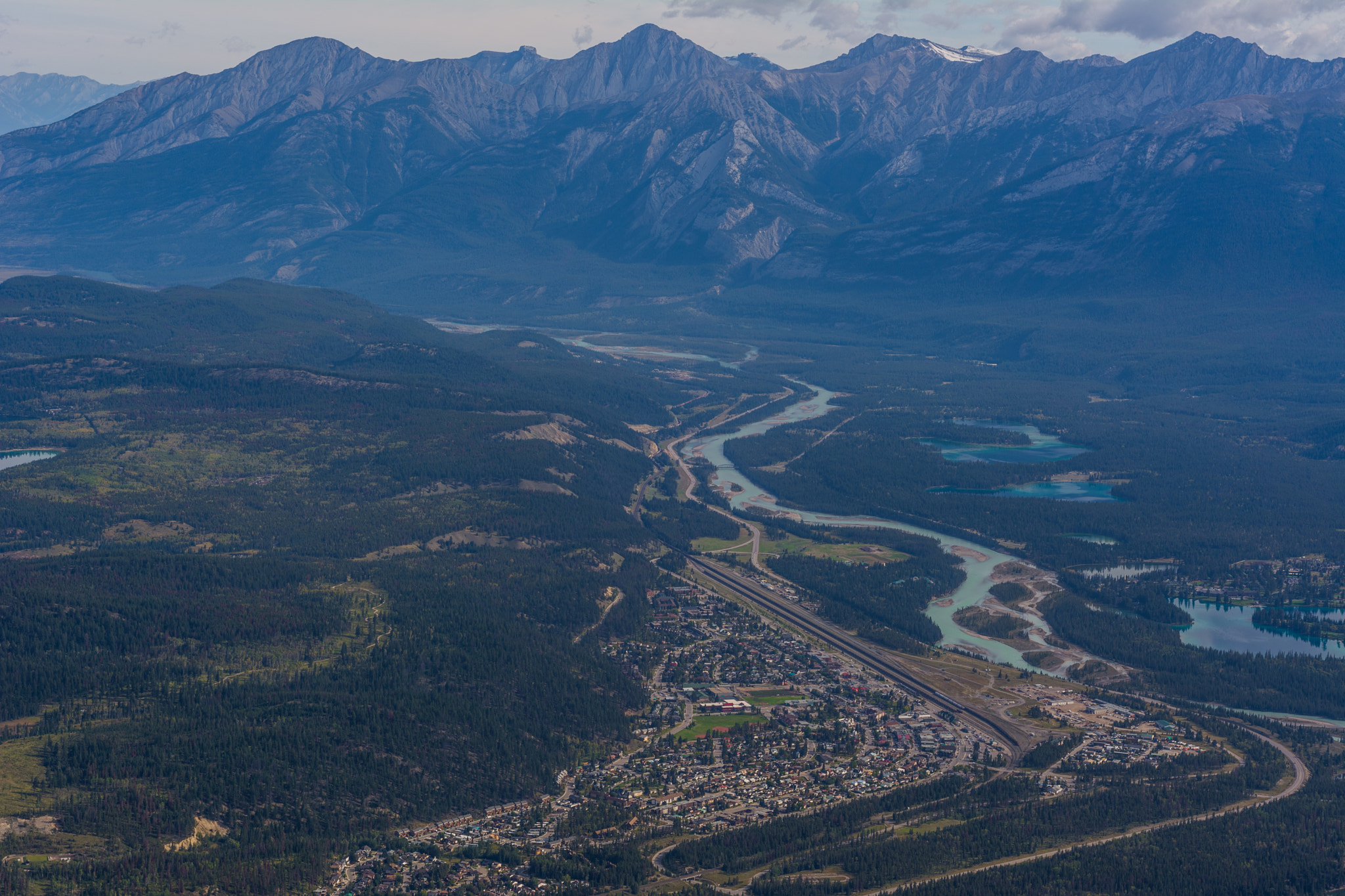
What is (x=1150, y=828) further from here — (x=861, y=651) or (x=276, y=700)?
(x=276, y=700)

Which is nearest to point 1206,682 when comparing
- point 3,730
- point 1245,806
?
point 1245,806

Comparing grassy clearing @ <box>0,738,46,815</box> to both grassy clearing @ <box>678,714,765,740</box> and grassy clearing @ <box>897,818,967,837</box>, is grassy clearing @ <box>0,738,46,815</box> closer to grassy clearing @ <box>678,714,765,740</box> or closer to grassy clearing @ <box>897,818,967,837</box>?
grassy clearing @ <box>678,714,765,740</box>

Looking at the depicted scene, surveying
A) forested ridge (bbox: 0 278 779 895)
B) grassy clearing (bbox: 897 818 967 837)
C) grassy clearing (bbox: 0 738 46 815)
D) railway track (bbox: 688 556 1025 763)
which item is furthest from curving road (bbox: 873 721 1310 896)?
grassy clearing (bbox: 0 738 46 815)

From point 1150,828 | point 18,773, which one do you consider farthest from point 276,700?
point 1150,828

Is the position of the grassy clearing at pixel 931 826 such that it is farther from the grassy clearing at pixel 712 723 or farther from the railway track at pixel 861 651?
the grassy clearing at pixel 712 723

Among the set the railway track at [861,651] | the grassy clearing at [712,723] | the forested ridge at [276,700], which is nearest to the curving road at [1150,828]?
the railway track at [861,651]
